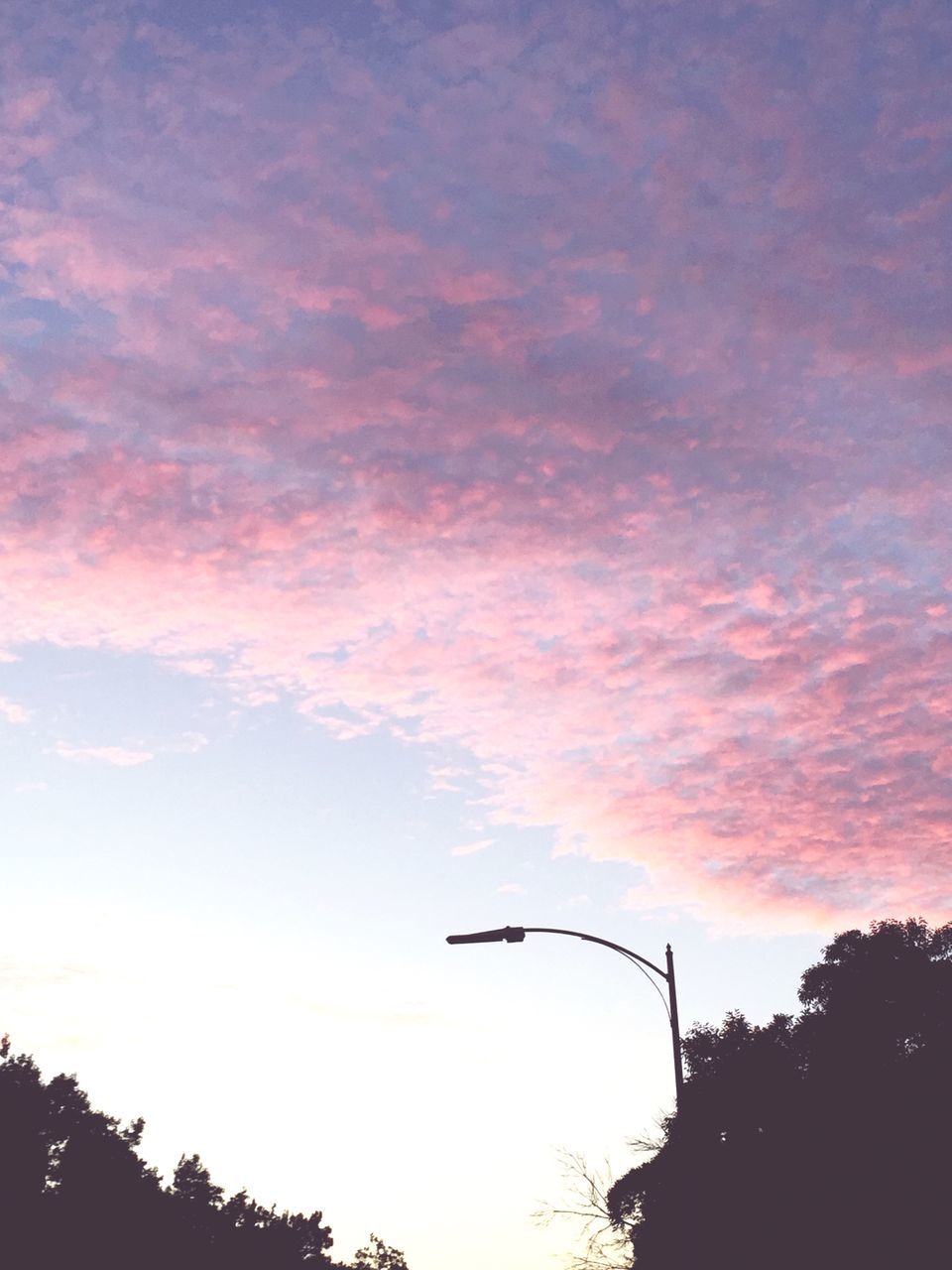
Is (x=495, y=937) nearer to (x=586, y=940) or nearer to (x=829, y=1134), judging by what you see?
(x=586, y=940)

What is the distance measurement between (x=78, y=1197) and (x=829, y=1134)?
5277 centimetres

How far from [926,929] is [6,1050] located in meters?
58.0

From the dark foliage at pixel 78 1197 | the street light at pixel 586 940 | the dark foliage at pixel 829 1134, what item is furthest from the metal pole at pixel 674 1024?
the dark foliage at pixel 78 1197

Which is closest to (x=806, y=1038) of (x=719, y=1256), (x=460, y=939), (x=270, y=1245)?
(x=719, y=1256)

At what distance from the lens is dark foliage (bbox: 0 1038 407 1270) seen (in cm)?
6881

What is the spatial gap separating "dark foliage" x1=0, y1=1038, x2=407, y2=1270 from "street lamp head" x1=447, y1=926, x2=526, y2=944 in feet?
203

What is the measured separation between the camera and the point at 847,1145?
40406 mm

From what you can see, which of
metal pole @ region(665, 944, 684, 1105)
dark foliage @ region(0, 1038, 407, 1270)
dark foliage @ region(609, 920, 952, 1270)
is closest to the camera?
metal pole @ region(665, 944, 684, 1105)

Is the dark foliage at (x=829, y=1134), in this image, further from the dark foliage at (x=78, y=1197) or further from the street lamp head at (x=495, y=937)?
the dark foliage at (x=78, y=1197)

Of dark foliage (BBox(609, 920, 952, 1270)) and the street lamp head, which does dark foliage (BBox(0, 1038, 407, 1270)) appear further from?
the street lamp head

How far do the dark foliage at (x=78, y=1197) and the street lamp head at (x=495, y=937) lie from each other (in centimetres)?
6197

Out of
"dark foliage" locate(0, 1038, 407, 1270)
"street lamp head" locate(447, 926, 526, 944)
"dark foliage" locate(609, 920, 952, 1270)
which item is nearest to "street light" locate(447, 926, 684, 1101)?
"street lamp head" locate(447, 926, 526, 944)

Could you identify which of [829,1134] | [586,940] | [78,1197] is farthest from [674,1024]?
[78,1197]

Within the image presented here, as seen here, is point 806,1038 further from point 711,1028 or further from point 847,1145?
point 847,1145
